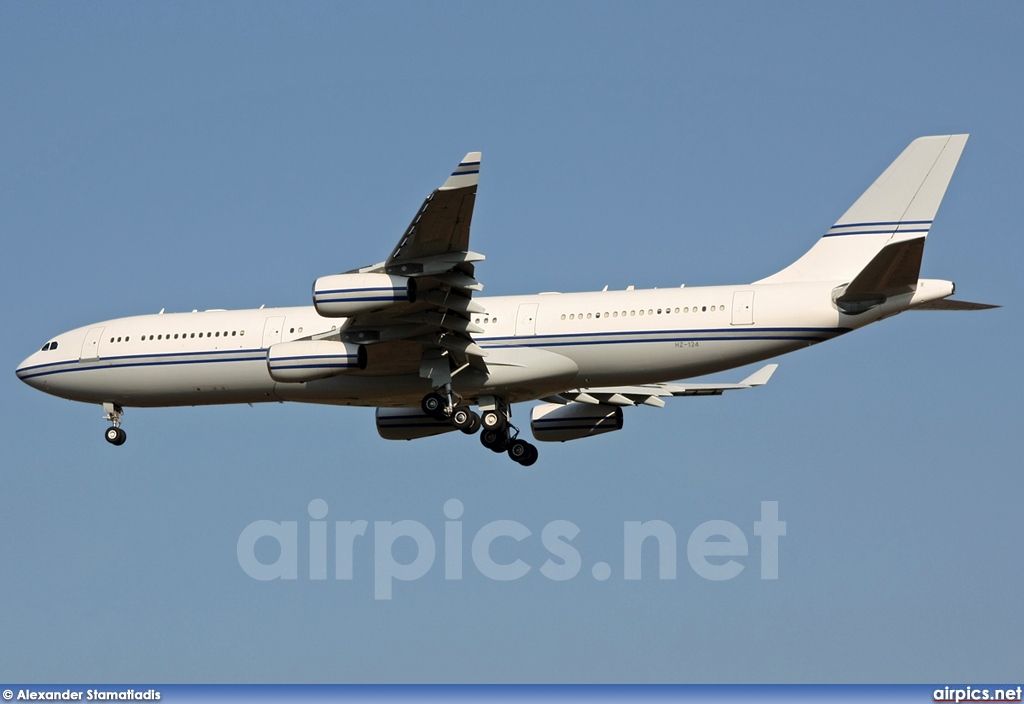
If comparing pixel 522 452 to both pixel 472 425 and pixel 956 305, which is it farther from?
pixel 956 305

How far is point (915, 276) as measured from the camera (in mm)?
33219

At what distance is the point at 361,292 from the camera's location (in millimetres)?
32812

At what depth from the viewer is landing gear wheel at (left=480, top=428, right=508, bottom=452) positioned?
40.4 meters

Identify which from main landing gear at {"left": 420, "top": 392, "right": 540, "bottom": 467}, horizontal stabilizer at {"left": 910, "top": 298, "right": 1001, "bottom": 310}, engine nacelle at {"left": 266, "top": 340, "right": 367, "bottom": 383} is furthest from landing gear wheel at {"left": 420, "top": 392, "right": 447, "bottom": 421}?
horizontal stabilizer at {"left": 910, "top": 298, "right": 1001, "bottom": 310}

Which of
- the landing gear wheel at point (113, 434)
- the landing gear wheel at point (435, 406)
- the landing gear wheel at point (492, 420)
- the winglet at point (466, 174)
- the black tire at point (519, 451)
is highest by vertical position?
the winglet at point (466, 174)

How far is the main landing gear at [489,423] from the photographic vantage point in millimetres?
37250

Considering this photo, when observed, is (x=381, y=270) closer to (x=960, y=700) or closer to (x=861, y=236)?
(x=861, y=236)

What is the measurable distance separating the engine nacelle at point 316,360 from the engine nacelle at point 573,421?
9716 millimetres

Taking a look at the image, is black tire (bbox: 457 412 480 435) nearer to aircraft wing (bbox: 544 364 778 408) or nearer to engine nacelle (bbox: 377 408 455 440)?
engine nacelle (bbox: 377 408 455 440)

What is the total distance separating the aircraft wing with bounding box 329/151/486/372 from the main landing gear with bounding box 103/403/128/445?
8.83 meters

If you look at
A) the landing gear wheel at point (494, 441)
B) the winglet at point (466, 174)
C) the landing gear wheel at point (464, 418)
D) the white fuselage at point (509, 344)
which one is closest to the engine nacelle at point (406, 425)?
the landing gear wheel at point (494, 441)

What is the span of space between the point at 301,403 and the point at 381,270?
8111mm

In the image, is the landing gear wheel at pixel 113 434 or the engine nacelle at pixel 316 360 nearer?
the engine nacelle at pixel 316 360

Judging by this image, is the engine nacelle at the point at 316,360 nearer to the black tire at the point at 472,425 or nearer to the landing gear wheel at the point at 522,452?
the black tire at the point at 472,425
